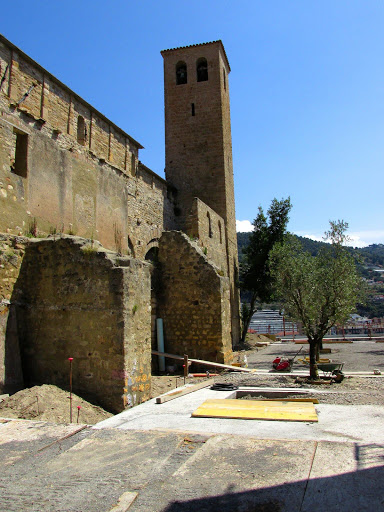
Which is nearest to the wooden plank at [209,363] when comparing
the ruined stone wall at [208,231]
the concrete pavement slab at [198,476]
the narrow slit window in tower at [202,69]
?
the ruined stone wall at [208,231]

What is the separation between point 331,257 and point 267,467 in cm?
1097

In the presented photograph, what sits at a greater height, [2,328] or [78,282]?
[78,282]

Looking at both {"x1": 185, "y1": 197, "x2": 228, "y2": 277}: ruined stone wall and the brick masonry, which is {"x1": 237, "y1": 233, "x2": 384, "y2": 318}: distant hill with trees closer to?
{"x1": 185, "y1": 197, "x2": 228, "y2": 277}: ruined stone wall

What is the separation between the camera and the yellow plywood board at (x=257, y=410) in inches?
221

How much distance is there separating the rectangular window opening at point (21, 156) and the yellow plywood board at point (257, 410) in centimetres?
668

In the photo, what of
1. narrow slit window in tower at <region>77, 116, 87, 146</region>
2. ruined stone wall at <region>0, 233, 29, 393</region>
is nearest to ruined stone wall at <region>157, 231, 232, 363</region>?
narrow slit window in tower at <region>77, 116, 87, 146</region>

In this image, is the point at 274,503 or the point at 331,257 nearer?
the point at 274,503

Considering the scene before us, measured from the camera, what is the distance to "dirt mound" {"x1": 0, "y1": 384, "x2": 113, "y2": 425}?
20.2 ft

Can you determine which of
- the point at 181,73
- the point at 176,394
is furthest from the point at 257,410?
the point at 181,73

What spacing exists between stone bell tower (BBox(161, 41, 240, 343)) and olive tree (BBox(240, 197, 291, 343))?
1293mm

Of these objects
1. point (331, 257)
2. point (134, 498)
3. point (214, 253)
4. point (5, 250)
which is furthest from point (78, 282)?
point (214, 253)

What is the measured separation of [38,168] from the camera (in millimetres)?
9797

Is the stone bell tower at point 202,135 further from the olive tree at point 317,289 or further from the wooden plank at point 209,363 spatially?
the wooden plank at point 209,363

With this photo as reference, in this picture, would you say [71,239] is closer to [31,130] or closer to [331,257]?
[31,130]
